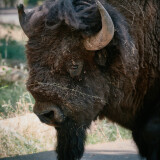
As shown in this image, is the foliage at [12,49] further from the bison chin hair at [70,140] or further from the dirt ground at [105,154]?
the bison chin hair at [70,140]

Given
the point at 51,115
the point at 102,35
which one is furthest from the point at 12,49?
the point at 102,35

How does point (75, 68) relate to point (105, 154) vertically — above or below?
above

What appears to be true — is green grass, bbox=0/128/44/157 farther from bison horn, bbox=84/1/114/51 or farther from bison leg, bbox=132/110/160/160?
bison horn, bbox=84/1/114/51

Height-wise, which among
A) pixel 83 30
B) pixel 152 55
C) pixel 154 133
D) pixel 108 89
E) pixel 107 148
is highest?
pixel 83 30

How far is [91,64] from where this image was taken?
13.7 feet

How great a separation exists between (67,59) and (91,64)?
0.30 m

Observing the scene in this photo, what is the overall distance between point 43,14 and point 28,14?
0.26m

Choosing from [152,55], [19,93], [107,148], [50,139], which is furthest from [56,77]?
[19,93]

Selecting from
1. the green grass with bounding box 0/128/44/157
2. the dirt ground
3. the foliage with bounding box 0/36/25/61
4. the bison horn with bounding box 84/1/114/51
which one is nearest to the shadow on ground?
the dirt ground

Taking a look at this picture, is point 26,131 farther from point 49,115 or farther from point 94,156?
point 49,115

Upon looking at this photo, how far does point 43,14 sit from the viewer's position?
4117mm

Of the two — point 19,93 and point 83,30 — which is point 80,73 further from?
point 19,93

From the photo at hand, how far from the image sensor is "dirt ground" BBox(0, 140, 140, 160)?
5578mm

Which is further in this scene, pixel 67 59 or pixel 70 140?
pixel 70 140
